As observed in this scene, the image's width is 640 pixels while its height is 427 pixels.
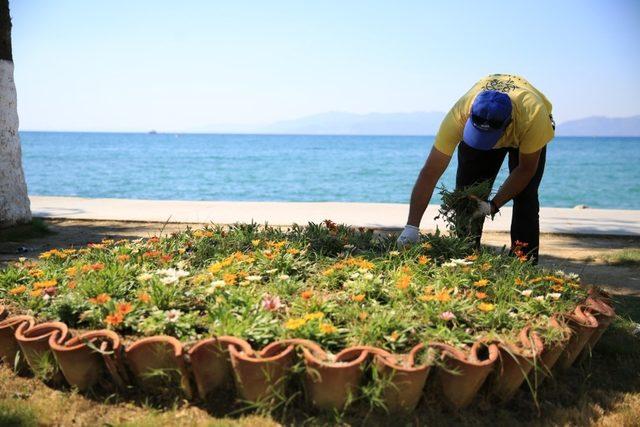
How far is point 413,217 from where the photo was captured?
4.66 meters

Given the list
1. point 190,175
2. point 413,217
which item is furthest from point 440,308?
point 190,175

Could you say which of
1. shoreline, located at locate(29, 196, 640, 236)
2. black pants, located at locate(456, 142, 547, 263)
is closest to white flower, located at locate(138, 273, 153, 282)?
black pants, located at locate(456, 142, 547, 263)

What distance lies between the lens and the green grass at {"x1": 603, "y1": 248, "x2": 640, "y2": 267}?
600cm

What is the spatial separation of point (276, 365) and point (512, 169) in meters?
3.05

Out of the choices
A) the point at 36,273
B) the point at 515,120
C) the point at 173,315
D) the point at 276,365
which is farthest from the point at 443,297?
the point at 36,273

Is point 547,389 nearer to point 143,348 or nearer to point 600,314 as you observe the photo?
point 600,314

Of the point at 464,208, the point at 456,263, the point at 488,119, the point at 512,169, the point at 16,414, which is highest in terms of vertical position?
the point at 488,119

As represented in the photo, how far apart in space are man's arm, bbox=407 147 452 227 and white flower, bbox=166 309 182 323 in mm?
2179

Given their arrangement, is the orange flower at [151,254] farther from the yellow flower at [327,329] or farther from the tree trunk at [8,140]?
the tree trunk at [8,140]

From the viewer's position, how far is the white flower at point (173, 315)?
9.46 ft

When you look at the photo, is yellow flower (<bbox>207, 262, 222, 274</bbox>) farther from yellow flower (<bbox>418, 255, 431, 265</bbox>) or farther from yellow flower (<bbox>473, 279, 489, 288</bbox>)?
yellow flower (<bbox>473, 279, 489, 288</bbox>)

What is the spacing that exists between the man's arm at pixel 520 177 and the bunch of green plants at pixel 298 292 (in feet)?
1.79

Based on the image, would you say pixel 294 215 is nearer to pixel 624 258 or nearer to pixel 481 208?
pixel 624 258

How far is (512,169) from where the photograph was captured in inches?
192
